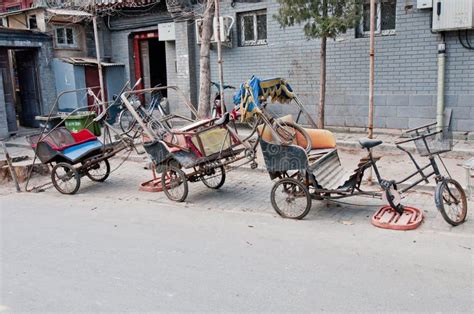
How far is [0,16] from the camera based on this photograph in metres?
16.5

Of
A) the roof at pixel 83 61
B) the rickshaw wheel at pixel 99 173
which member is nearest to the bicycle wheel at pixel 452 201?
the rickshaw wheel at pixel 99 173

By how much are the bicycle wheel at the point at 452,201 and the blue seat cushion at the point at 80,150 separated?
18.3ft

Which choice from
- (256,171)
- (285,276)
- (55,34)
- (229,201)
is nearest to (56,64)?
(55,34)

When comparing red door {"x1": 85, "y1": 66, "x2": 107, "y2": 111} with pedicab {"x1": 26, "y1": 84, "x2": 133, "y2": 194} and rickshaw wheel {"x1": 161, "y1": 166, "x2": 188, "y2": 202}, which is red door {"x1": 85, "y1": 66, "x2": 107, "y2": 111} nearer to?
pedicab {"x1": 26, "y1": 84, "x2": 133, "y2": 194}

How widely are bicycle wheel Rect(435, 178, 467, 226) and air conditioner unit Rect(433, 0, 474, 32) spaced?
523cm

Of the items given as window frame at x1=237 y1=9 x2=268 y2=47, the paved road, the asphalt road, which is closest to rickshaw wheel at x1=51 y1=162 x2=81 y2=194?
the paved road

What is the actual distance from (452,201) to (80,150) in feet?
19.3

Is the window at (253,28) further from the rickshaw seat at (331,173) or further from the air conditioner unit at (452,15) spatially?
the rickshaw seat at (331,173)

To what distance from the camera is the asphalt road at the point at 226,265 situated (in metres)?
4.09

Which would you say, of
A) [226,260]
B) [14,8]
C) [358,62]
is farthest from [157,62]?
[226,260]

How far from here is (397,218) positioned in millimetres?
5980

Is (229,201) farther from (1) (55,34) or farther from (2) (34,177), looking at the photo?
(1) (55,34)

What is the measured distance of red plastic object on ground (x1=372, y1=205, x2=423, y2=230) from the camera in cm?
572

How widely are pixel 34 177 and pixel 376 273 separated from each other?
24.2 ft
